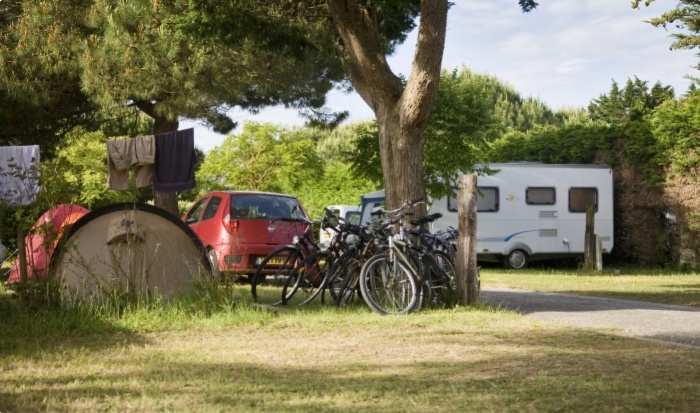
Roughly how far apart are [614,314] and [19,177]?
6.69m

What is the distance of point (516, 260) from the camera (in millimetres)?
25938

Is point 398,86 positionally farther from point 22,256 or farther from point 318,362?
point 318,362

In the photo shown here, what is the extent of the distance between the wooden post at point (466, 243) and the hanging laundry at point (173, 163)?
325 centimetres

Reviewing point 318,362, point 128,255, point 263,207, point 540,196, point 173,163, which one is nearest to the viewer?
point 318,362

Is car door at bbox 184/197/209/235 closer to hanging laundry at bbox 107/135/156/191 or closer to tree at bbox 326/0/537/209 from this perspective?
hanging laundry at bbox 107/135/156/191

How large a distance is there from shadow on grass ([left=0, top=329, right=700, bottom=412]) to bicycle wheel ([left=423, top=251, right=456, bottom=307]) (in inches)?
105

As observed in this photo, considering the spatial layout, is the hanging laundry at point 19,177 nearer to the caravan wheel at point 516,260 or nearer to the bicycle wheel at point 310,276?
the bicycle wheel at point 310,276

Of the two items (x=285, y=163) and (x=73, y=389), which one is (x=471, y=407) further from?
(x=285, y=163)

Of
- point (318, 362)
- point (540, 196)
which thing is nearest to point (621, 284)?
point (540, 196)

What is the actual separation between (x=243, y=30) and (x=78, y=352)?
7.41 metres

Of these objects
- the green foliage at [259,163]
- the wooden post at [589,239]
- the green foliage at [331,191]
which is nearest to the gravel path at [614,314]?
the wooden post at [589,239]

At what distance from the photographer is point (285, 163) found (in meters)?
37.0

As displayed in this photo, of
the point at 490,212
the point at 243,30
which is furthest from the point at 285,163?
the point at 243,30

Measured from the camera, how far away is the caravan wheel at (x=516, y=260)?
25.9 meters
